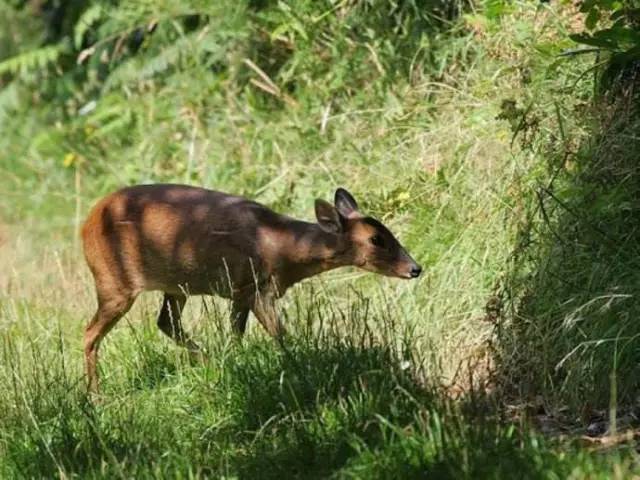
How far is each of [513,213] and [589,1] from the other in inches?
59.2

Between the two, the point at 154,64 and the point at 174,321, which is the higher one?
the point at 154,64

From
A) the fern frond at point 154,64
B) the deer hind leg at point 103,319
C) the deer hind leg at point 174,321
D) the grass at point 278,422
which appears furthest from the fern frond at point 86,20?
the grass at point 278,422

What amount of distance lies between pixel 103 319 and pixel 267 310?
0.94m

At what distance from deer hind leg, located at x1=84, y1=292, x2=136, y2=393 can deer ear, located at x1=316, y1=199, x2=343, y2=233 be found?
1128 mm

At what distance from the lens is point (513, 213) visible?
27.0 ft

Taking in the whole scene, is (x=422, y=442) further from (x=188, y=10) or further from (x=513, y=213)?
(x=188, y=10)

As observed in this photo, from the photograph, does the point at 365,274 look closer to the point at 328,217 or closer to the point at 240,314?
the point at 328,217

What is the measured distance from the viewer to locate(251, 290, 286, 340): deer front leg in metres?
7.65

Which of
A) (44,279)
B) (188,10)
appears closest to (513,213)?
(44,279)

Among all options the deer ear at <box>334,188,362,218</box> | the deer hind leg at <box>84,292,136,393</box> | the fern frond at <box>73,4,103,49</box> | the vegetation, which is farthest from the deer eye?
the fern frond at <box>73,4,103,49</box>

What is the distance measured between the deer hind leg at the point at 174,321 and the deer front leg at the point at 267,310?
1.31 ft

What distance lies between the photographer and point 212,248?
8.00 meters

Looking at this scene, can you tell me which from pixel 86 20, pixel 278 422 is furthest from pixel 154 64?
pixel 278 422

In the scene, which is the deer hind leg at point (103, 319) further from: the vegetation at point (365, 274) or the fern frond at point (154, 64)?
the fern frond at point (154, 64)
